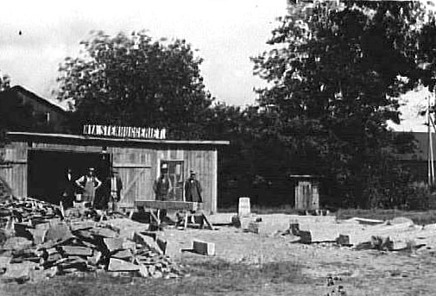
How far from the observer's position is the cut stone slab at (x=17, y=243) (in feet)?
44.7

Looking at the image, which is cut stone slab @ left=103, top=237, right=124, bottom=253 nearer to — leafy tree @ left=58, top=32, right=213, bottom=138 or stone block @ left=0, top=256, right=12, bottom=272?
stone block @ left=0, top=256, right=12, bottom=272

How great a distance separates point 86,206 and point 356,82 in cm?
1866

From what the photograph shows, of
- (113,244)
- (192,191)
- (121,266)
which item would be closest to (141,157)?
(192,191)

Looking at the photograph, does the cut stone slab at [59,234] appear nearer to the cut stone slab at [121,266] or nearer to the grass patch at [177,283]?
the cut stone slab at [121,266]

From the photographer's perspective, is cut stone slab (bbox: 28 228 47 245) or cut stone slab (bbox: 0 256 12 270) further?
cut stone slab (bbox: 28 228 47 245)

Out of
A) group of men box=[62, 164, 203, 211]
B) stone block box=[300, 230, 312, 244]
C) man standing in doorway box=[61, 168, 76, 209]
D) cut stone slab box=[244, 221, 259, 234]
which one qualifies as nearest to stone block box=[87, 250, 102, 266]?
stone block box=[300, 230, 312, 244]

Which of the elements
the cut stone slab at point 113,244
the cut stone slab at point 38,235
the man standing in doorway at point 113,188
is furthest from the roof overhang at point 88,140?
the cut stone slab at point 113,244

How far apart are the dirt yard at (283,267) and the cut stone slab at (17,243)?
2.17 metres

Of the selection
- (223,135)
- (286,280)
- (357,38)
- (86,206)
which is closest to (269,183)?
(223,135)

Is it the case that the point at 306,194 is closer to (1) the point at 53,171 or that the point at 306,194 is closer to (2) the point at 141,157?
(2) the point at 141,157

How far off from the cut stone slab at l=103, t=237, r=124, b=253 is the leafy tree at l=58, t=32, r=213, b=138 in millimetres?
40184

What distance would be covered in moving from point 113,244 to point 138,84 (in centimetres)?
4412

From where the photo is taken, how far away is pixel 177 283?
11.7 m

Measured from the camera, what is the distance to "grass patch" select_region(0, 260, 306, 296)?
35.0 ft
